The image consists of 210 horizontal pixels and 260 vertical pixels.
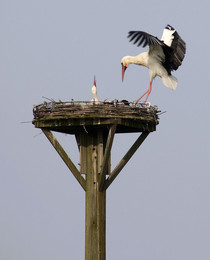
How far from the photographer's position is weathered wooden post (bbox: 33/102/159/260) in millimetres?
21578

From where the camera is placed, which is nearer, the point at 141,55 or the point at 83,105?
the point at 83,105

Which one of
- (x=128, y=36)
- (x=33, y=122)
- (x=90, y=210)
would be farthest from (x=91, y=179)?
(x=128, y=36)

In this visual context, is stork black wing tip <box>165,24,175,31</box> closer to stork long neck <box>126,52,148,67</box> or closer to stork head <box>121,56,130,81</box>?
stork long neck <box>126,52,148,67</box>

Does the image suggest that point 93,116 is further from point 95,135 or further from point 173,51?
point 173,51

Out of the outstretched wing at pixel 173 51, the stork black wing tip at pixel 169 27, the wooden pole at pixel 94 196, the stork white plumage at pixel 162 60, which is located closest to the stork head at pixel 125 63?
the stork white plumage at pixel 162 60

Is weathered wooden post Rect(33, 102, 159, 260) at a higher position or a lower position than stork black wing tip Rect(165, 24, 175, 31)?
lower

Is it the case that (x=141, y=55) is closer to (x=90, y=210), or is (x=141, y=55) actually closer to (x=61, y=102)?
(x=61, y=102)

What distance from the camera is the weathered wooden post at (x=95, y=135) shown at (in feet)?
70.8

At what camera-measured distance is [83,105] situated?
21.7 meters

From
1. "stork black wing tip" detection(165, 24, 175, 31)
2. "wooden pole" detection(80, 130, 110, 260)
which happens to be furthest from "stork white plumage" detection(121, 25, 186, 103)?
"wooden pole" detection(80, 130, 110, 260)

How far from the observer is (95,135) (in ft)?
74.1

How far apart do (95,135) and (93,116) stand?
1288mm

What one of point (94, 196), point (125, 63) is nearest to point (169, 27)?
point (125, 63)

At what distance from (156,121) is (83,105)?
231 centimetres
